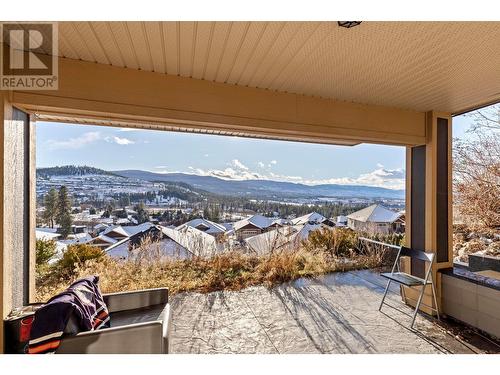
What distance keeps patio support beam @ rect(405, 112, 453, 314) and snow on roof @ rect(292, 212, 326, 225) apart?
1577 millimetres

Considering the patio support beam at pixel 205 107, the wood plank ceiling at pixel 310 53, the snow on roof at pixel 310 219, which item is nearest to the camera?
the wood plank ceiling at pixel 310 53

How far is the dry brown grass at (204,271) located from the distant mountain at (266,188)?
0.99 meters

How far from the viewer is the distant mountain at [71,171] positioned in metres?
2.80

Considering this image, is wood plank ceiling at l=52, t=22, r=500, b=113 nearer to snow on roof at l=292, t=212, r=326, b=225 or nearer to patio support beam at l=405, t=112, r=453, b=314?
→ patio support beam at l=405, t=112, r=453, b=314

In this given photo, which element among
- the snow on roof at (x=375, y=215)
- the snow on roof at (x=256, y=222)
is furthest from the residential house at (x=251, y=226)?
the snow on roof at (x=375, y=215)

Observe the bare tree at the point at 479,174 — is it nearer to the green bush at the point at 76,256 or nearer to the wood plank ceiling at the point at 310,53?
the wood plank ceiling at the point at 310,53

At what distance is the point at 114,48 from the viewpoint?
1.92m

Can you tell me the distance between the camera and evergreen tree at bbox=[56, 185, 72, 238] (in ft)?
10.1

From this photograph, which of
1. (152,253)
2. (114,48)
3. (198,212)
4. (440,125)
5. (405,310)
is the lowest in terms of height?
(405,310)

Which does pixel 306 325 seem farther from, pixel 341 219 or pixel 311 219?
pixel 341 219

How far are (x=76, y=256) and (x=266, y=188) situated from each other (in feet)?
9.13
